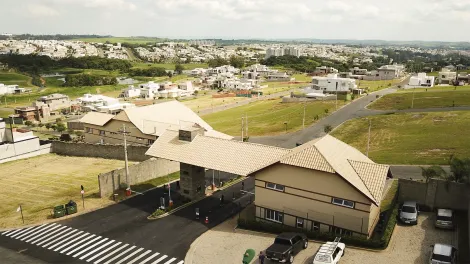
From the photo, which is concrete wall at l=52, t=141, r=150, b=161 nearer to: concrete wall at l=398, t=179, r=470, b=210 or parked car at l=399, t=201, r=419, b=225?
concrete wall at l=398, t=179, r=470, b=210

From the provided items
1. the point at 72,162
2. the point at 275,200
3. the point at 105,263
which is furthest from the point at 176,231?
the point at 72,162

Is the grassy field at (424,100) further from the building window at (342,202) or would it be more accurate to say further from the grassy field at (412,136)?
the building window at (342,202)

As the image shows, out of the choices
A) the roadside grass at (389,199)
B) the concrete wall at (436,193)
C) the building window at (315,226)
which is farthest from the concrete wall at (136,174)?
the concrete wall at (436,193)

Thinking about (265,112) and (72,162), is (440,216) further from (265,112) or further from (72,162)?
(265,112)

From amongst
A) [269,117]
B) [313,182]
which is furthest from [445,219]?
[269,117]

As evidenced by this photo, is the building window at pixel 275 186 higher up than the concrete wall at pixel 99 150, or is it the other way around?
the building window at pixel 275 186
